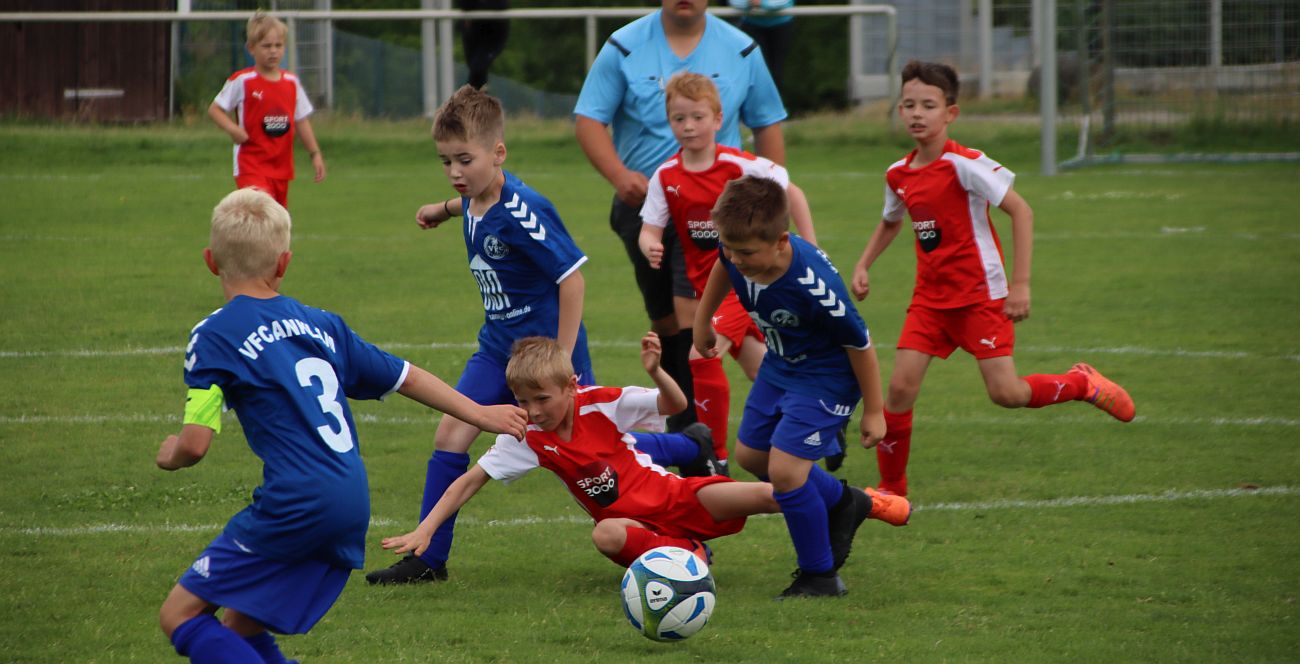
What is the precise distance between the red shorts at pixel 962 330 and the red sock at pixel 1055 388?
0.29 meters

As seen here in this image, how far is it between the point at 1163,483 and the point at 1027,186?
33.3ft

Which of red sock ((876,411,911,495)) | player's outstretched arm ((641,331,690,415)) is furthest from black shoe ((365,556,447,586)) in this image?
red sock ((876,411,911,495))

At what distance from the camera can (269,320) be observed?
371 cm

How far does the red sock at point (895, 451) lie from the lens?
20.4 feet

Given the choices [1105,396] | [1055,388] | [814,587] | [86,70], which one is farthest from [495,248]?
[86,70]

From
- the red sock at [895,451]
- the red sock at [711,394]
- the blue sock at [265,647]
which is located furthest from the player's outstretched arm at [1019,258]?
the blue sock at [265,647]

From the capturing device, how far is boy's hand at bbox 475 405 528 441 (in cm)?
406

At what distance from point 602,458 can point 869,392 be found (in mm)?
980

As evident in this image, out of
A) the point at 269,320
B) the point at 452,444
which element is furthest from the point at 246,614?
the point at 452,444

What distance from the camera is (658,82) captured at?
6.96m

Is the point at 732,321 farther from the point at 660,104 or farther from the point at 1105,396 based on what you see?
the point at 1105,396

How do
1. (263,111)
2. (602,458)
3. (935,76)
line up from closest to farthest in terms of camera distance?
(602,458), (935,76), (263,111)

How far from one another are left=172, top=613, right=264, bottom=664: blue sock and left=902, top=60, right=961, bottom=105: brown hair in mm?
3958

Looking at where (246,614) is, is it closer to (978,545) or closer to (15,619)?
(15,619)
